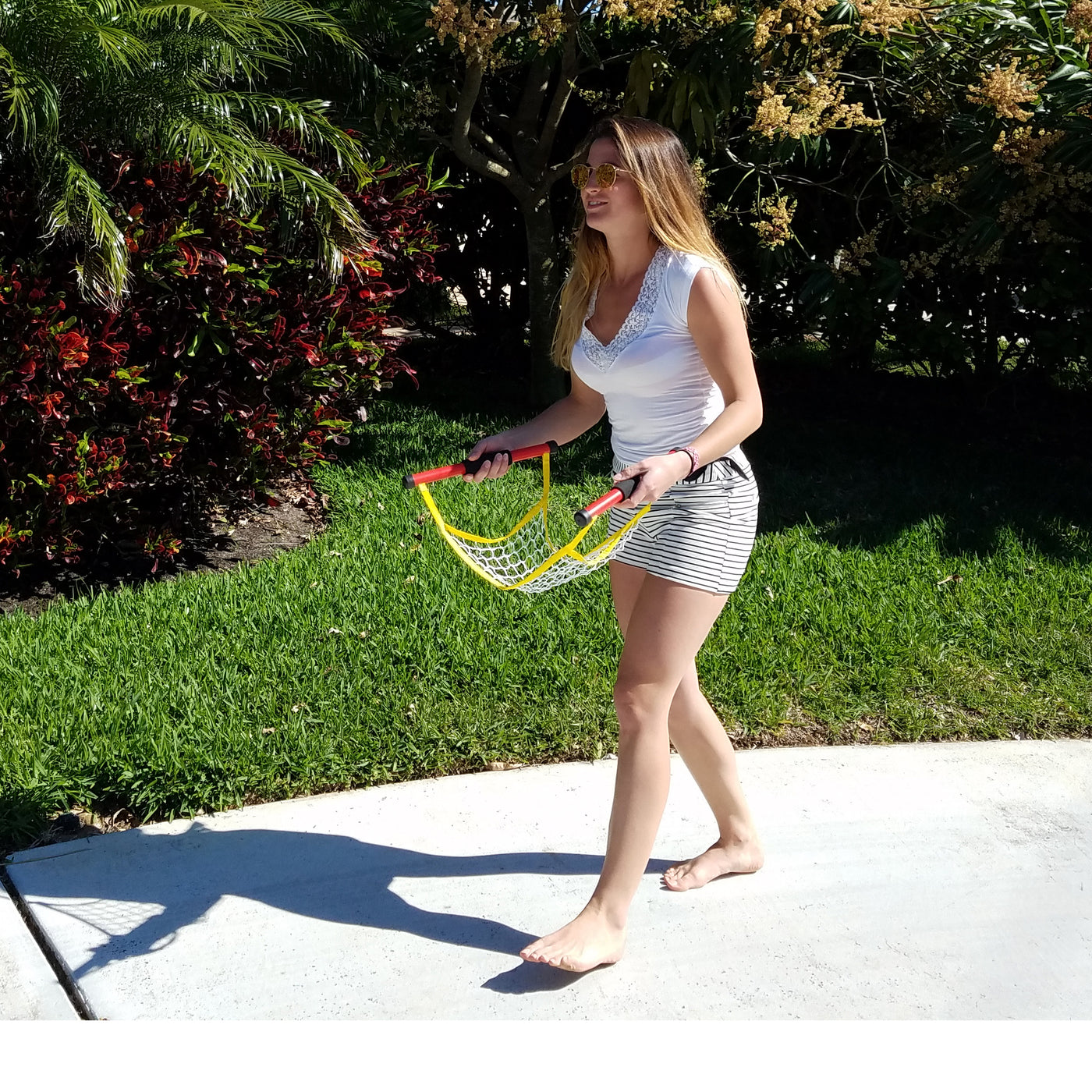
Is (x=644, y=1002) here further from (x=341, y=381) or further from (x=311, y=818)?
(x=341, y=381)

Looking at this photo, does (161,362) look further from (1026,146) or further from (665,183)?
(1026,146)

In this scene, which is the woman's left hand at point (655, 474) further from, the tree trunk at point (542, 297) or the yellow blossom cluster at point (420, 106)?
the tree trunk at point (542, 297)

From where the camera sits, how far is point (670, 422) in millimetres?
2811

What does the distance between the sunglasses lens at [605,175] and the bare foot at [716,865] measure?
5.52ft

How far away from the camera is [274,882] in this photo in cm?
310

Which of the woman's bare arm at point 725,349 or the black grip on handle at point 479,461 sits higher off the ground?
the woman's bare arm at point 725,349

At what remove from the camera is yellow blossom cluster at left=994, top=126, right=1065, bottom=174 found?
580 centimetres

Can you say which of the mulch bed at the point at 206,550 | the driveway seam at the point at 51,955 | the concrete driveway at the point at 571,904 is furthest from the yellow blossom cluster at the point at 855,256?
the driveway seam at the point at 51,955

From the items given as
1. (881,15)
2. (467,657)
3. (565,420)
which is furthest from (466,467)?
(881,15)

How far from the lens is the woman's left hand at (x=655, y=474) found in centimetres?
245

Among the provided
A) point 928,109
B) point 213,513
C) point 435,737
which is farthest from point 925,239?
point 435,737

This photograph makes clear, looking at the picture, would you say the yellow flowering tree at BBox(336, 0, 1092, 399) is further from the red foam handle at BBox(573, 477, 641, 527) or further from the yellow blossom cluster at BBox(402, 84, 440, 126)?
the red foam handle at BBox(573, 477, 641, 527)

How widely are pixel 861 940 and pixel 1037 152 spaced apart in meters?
4.39

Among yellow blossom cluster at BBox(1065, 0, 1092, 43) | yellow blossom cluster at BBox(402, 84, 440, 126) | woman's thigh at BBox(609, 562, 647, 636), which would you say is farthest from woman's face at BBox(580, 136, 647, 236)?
yellow blossom cluster at BBox(402, 84, 440, 126)
